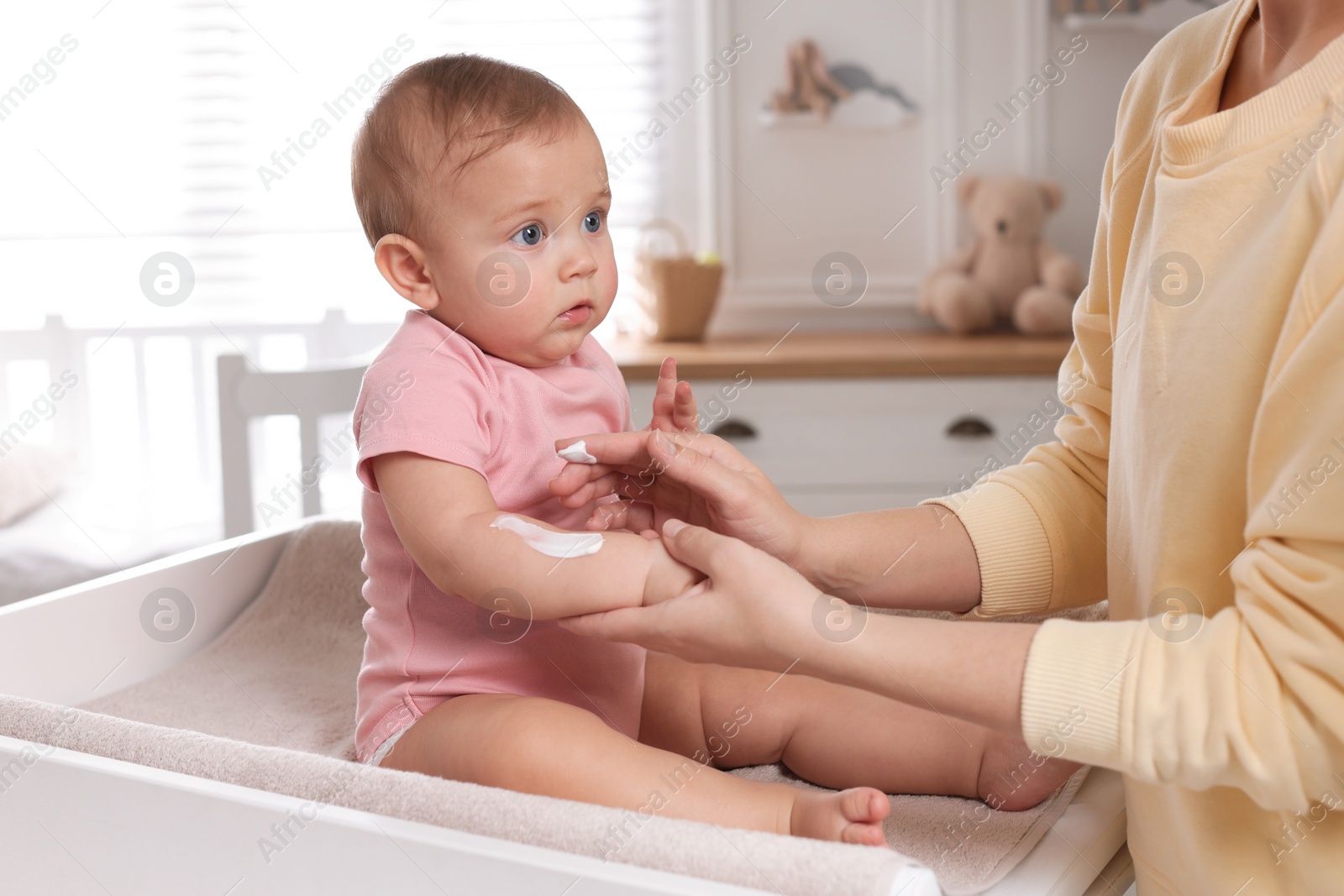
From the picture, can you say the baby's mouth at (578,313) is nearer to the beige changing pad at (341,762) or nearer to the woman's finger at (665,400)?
the woman's finger at (665,400)

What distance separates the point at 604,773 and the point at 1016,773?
0.27 meters

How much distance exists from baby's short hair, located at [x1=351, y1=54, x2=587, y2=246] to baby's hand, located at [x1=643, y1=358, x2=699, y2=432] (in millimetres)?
187

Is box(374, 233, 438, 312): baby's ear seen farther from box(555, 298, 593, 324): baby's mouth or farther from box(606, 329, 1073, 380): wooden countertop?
box(606, 329, 1073, 380): wooden countertop

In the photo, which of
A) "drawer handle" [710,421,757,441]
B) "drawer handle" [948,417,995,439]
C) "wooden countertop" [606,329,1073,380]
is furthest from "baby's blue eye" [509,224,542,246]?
"drawer handle" [948,417,995,439]

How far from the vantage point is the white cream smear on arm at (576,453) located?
0.74 metres

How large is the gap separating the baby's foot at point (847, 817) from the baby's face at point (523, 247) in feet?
1.19

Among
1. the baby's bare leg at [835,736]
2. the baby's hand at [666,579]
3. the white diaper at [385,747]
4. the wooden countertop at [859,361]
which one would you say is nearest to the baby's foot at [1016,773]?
the baby's bare leg at [835,736]

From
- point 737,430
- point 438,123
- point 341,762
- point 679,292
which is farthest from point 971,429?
point 341,762

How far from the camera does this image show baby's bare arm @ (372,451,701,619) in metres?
0.67

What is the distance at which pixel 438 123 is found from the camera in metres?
0.76

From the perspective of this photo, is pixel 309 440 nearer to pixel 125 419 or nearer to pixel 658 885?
pixel 658 885

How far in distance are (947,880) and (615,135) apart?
221cm

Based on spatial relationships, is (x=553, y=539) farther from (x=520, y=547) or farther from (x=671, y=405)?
(x=671, y=405)

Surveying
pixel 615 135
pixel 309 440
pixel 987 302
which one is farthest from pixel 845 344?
pixel 309 440
